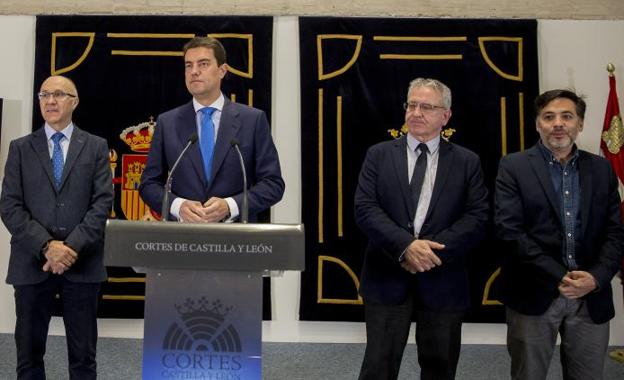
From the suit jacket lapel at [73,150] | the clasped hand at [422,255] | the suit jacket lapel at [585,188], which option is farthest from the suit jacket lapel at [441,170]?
the suit jacket lapel at [73,150]

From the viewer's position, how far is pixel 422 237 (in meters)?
2.31

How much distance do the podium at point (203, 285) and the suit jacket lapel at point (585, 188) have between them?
51.6 inches

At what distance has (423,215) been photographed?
2.35 metres

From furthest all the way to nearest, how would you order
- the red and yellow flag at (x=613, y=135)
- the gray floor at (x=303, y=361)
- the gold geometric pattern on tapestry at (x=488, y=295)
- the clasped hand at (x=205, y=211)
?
the gold geometric pattern on tapestry at (x=488, y=295) → the red and yellow flag at (x=613, y=135) → the gray floor at (x=303, y=361) → the clasped hand at (x=205, y=211)

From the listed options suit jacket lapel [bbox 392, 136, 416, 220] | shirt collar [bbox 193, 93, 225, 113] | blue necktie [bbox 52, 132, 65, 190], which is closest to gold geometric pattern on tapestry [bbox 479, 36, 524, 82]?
suit jacket lapel [bbox 392, 136, 416, 220]

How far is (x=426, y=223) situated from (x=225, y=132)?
0.89 m

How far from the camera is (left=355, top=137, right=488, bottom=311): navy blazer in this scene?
7.45 ft

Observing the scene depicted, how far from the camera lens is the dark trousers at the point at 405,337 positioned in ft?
7.43

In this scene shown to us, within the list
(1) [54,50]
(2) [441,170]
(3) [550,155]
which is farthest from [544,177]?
(1) [54,50]

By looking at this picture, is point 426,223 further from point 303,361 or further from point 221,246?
point 303,361

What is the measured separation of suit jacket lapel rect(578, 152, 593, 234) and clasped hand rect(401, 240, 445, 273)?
0.59 m

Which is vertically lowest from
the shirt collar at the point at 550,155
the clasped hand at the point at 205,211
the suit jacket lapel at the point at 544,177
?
the clasped hand at the point at 205,211

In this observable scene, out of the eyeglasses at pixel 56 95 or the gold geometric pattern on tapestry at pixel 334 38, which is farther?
the gold geometric pattern on tapestry at pixel 334 38

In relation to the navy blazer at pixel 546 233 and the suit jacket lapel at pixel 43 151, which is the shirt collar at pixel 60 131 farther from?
the navy blazer at pixel 546 233
